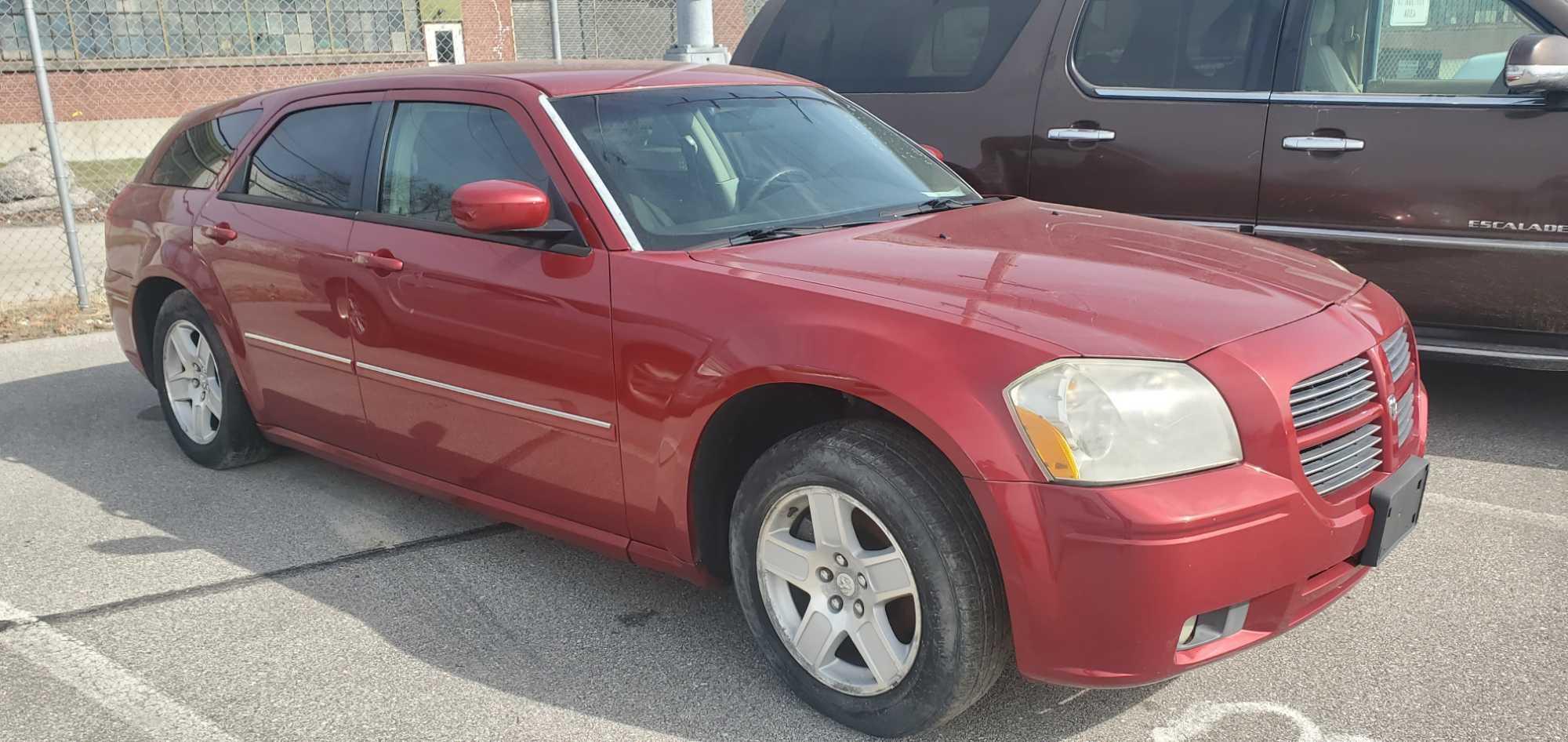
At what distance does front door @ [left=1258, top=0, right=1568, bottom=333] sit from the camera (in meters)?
4.62

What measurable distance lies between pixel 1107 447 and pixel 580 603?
5.94ft

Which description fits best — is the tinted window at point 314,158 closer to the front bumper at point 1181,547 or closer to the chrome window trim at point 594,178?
the chrome window trim at point 594,178

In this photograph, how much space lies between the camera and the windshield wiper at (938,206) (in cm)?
383

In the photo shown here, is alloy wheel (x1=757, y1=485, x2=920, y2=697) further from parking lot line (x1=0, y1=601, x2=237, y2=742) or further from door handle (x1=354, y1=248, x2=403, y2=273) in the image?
door handle (x1=354, y1=248, x2=403, y2=273)

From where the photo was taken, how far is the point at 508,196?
337cm

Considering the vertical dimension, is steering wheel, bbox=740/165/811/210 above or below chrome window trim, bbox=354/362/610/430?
above

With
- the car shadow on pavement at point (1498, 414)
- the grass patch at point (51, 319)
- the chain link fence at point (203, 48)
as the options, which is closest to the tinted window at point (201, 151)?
the grass patch at point (51, 319)

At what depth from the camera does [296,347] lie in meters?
4.36

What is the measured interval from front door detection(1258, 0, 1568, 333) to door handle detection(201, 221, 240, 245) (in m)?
4.00

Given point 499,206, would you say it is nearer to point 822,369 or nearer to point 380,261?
point 380,261

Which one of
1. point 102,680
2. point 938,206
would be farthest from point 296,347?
point 938,206

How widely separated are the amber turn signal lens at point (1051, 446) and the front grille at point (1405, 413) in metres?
1.00

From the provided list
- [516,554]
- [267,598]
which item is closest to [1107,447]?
[516,554]

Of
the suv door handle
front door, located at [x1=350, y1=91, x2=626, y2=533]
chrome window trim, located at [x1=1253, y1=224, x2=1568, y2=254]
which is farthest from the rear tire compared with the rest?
chrome window trim, located at [x1=1253, y1=224, x2=1568, y2=254]
